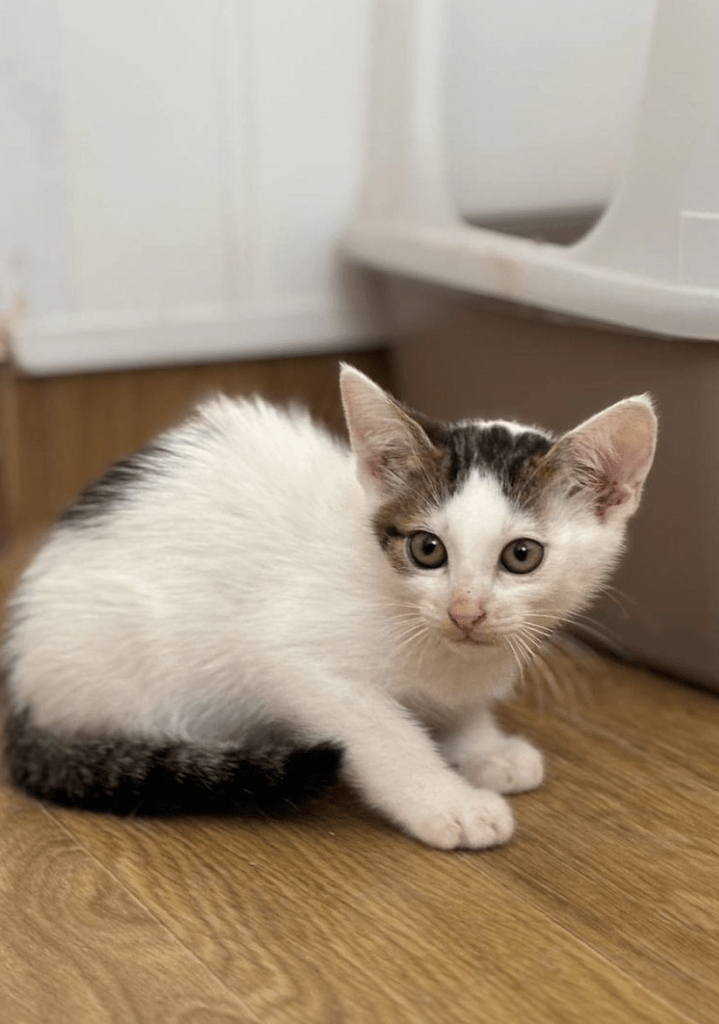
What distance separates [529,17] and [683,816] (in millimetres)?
1306

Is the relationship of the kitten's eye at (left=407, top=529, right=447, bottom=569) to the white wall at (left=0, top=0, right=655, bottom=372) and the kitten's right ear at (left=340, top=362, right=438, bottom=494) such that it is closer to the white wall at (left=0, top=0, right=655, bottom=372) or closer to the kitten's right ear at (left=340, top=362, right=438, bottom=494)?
the kitten's right ear at (left=340, top=362, right=438, bottom=494)

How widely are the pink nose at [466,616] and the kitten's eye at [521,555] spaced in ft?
0.18

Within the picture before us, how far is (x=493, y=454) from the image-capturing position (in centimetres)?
121

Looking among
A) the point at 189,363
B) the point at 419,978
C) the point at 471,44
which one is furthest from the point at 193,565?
the point at 471,44

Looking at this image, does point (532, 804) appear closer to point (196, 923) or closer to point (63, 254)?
point (196, 923)

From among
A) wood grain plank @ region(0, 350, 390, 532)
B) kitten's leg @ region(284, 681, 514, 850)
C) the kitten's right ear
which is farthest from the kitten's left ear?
wood grain plank @ region(0, 350, 390, 532)

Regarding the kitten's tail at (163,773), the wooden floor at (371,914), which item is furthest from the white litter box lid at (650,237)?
the kitten's tail at (163,773)

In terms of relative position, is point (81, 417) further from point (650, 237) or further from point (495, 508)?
point (495, 508)

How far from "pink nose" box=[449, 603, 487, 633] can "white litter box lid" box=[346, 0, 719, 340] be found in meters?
0.47

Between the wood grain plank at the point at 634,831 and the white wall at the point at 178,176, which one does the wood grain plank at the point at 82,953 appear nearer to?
the wood grain plank at the point at 634,831

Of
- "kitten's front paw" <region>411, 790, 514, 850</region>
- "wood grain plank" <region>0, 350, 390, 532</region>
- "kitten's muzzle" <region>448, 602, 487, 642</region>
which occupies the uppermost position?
"kitten's muzzle" <region>448, 602, 487, 642</region>

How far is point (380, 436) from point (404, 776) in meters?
0.31

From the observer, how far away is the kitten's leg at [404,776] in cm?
123

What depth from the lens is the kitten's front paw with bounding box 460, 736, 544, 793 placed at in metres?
1.36
